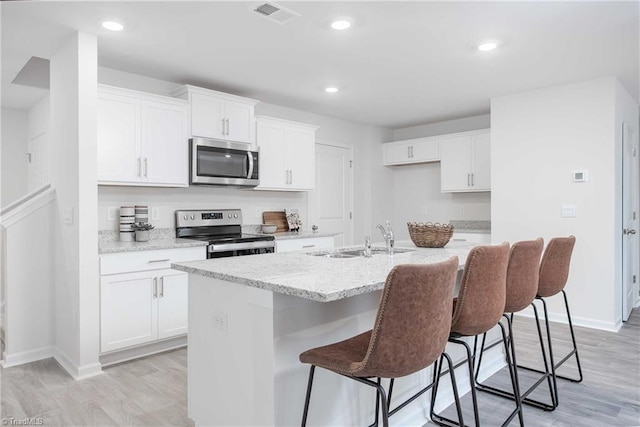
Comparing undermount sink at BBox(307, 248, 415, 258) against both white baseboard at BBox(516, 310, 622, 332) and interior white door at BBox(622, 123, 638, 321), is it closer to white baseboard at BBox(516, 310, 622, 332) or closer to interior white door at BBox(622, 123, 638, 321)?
white baseboard at BBox(516, 310, 622, 332)

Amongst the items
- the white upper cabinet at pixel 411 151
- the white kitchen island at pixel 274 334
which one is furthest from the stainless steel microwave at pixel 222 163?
the white upper cabinet at pixel 411 151

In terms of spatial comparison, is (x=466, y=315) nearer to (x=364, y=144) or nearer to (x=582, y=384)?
(x=582, y=384)

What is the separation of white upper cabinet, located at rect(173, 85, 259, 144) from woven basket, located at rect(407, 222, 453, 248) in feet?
6.85

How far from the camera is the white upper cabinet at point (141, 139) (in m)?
3.37

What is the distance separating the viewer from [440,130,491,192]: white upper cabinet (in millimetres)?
5286

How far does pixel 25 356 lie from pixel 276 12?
307 cm

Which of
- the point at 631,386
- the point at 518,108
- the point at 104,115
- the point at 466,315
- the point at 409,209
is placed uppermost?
the point at 518,108

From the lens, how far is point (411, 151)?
6.10m

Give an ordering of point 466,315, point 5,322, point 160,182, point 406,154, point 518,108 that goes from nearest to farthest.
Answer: point 466,315 → point 5,322 → point 160,182 → point 518,108 → point 406,154

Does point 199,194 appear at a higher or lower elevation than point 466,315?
higher

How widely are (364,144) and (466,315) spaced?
4.68 metres

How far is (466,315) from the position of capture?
1.84 metres

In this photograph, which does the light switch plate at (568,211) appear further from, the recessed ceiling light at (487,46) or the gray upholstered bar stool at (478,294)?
the gray upholstered bar stool at (478,294)

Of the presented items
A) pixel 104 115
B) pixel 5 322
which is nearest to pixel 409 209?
pixel 104 115
